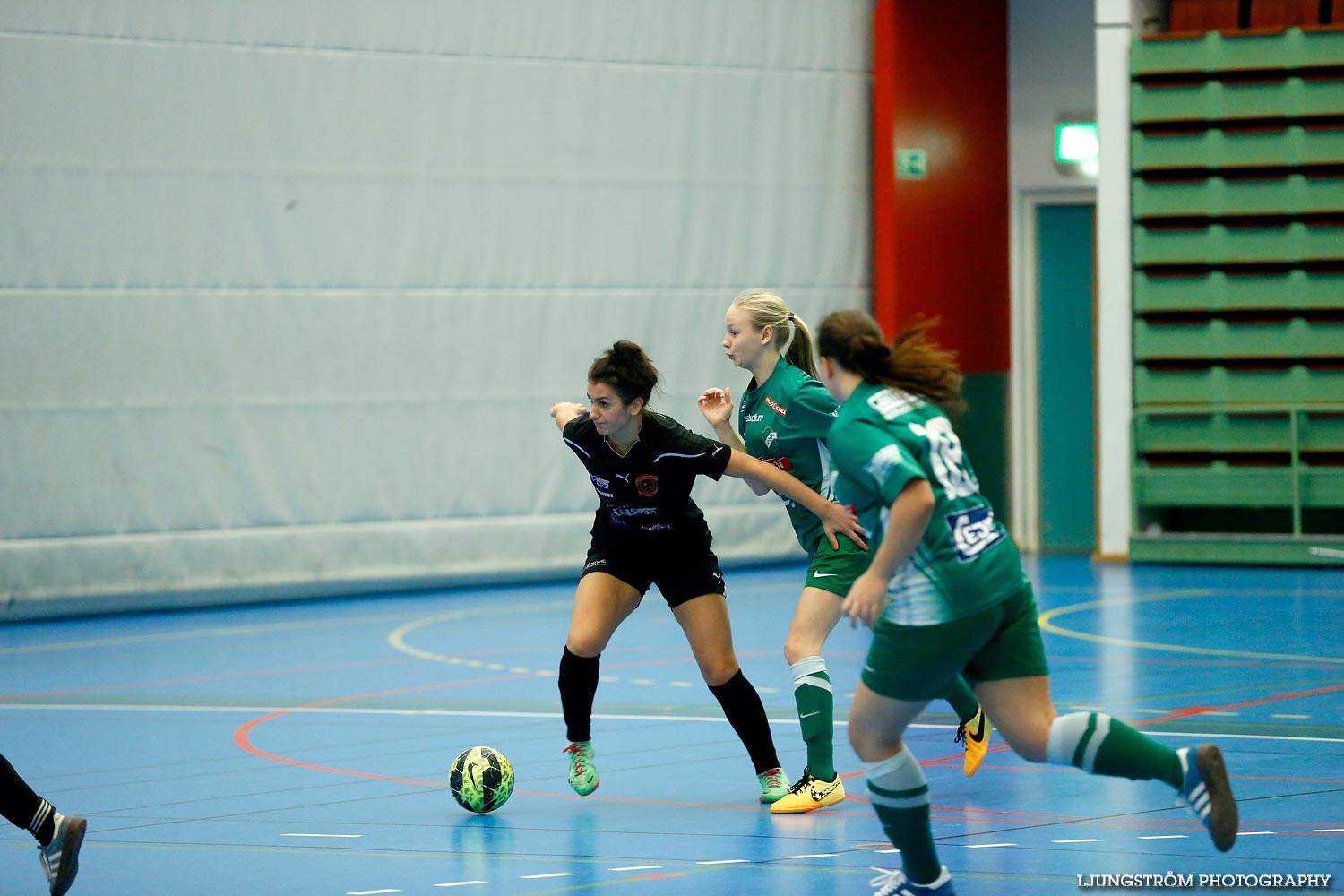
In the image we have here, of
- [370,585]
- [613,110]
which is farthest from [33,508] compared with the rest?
[613,110]

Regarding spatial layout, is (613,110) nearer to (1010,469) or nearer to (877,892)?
(1010,469)

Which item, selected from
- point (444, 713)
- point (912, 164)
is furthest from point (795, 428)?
point (912, 164)

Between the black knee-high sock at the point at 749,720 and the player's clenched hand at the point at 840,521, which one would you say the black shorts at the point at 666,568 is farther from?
the player's clenched hand at the point at 840,521

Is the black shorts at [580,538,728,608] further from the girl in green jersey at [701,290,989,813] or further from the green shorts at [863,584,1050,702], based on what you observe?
the green shorts at [863,584,1050,702]

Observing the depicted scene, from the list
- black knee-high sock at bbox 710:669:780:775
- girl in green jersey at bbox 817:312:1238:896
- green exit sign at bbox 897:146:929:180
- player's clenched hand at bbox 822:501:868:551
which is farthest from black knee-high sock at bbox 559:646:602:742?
green exit sign at bbox 897:146:929:180

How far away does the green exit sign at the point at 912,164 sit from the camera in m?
17.8

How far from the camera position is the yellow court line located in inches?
412

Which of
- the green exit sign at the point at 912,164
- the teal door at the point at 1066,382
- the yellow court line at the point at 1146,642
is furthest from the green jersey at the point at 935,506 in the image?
the teal door at the point at 1066,382

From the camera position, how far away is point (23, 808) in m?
5.54

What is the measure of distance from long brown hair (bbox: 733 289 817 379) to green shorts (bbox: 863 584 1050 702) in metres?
2.27

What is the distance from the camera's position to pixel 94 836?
6637 millimetres

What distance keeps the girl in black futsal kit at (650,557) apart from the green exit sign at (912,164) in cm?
1141

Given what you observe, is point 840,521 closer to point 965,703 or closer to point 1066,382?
point 965,703

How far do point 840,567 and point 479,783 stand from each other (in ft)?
5.49
